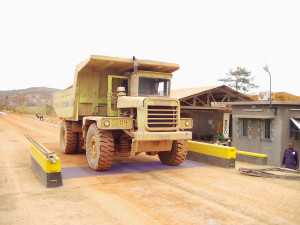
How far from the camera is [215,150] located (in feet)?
30.3

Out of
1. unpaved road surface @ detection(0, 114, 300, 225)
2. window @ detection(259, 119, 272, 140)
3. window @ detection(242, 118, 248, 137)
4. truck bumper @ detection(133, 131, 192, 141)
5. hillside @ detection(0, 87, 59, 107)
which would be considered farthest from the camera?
hillside @ detection(0, 87, 59, 107)

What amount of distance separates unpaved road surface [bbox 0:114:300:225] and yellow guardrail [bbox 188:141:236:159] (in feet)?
2.76

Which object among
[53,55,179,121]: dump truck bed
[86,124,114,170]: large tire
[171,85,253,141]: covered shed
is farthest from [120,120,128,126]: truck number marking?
[171,85,253,141]: covered shed

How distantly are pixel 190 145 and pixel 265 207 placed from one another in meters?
5.22

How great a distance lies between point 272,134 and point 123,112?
6.57m

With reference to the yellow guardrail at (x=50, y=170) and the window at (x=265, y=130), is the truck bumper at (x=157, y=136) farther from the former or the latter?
the window at (x=265, y=130)

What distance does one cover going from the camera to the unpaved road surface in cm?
464

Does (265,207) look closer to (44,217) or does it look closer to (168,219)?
(168,219)

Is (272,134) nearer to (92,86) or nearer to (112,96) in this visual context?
(112,96)

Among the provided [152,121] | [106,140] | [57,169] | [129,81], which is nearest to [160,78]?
[129,81]

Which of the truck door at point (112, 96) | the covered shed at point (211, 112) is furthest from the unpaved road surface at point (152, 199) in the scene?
the covered shed at point (211, 112)

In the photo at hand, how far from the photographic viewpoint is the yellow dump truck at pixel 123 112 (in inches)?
298

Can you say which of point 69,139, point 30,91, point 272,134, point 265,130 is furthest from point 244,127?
point 30,91

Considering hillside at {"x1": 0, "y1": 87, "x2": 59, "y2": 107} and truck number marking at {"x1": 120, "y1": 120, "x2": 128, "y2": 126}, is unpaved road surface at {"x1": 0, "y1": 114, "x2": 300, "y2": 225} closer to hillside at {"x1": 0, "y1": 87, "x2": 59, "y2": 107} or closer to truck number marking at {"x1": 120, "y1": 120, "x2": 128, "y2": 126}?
truck number marking at {"x1": 120, "y1": 120, "x2": 128, "y2": 126}
